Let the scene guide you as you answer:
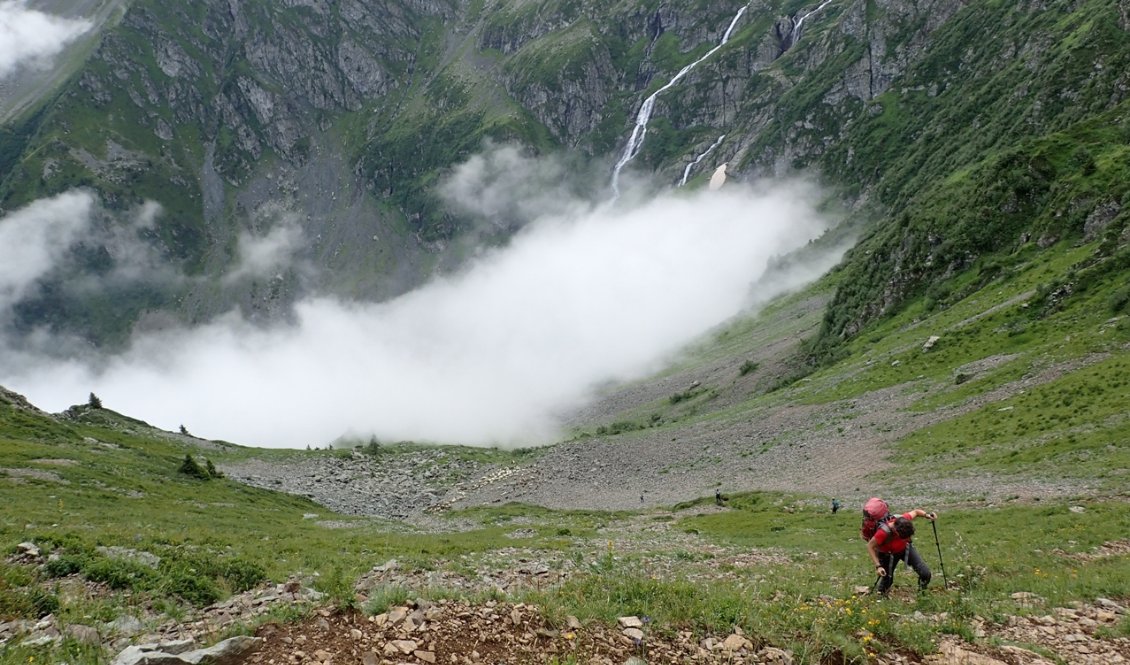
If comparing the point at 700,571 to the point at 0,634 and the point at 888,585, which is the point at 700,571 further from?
the point at 0,634

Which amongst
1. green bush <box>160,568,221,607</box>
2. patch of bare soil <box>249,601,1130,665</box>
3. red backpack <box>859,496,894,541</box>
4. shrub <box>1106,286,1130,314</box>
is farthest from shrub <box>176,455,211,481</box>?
shrub <box>1106,286,1130,314</box>

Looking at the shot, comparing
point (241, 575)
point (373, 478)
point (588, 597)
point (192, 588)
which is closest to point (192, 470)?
point (373, 478)

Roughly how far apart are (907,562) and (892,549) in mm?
509

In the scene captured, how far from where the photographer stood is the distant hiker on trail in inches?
537

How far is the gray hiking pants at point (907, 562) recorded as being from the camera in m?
13.7

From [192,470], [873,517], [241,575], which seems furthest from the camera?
[192,470]

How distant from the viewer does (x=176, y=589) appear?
44.0 feet

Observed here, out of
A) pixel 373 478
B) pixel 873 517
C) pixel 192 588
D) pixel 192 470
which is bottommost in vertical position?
pixel 192 588

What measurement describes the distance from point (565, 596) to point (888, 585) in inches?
309

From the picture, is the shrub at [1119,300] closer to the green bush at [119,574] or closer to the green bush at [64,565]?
the green bush at [119,574]

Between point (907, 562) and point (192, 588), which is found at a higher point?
point (192, 588)

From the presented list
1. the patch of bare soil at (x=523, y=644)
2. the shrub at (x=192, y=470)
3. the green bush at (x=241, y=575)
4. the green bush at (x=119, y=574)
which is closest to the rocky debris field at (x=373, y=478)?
the shrub at (x=192, y=470)

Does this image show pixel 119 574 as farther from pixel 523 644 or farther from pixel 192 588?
pixel 523 644

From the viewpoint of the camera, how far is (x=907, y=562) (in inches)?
547
